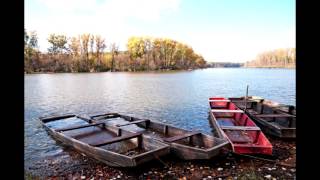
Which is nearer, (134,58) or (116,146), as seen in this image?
(116,146)

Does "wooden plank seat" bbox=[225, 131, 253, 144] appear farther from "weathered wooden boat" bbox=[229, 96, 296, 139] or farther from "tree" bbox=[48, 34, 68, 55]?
"tree" bbox=[48, 34, 68, 55]

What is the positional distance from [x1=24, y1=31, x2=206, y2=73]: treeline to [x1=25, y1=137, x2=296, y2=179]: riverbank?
7407 cm

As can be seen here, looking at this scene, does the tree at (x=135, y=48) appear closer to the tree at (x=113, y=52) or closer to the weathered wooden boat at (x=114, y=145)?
the tree at (x=113, y=52)

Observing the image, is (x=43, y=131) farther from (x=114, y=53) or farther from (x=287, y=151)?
(x=114, y=53)

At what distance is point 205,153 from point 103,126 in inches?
257

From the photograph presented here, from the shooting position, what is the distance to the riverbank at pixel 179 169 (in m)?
8.71

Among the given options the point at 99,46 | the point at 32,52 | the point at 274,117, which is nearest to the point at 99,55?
the point at 99,46

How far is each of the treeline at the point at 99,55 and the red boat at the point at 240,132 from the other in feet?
236
